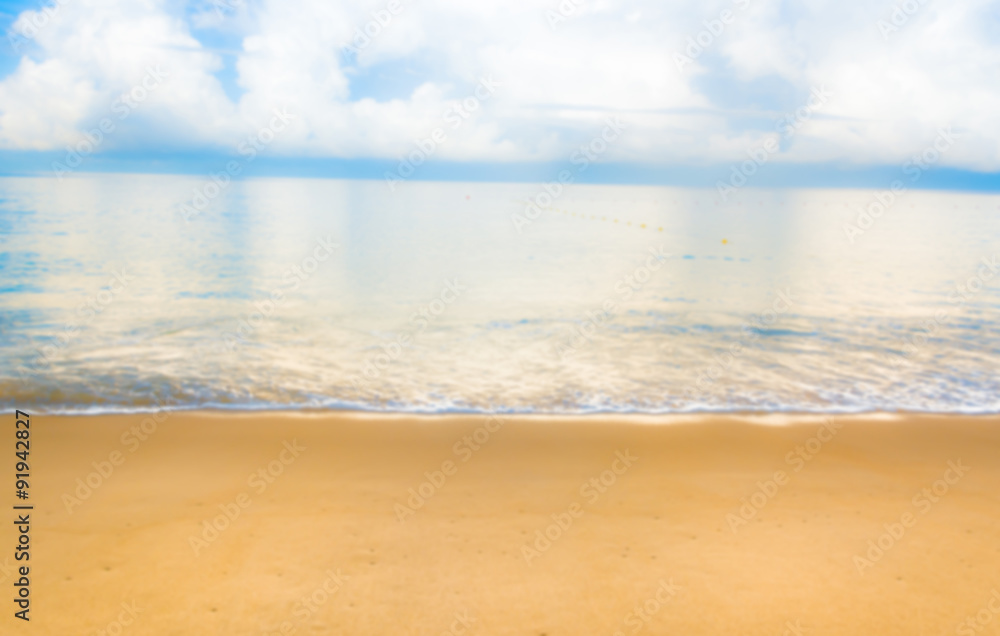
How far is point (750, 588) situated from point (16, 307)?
14.9 m

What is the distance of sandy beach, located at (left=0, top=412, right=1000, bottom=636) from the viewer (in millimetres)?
3924

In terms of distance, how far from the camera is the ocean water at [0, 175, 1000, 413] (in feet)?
27.5

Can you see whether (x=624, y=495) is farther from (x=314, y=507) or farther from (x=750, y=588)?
(x=314, y=507)

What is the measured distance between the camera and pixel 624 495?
550 cm

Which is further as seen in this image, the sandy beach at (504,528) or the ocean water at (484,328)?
the ocean water at (484,328)

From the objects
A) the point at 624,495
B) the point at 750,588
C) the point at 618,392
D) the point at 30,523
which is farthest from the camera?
the point at 618,392

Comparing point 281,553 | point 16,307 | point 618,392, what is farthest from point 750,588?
point 16,307

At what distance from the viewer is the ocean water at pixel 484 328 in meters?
8.38

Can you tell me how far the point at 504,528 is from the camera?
193 inches

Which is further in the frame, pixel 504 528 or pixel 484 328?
pixel 484 328

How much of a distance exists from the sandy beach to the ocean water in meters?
1.19

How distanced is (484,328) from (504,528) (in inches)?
294

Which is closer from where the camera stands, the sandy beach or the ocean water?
the sandy beach

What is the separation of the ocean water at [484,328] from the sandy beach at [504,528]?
3.90ft
